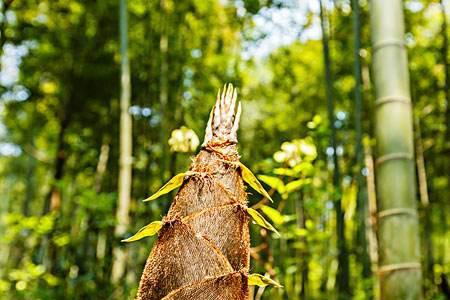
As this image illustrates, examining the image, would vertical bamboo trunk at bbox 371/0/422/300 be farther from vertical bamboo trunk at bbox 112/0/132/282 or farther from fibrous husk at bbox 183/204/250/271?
vertical bamboo trunk at bbox 112/0/132/282

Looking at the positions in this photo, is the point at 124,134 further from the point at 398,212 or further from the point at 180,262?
the point at 180,262

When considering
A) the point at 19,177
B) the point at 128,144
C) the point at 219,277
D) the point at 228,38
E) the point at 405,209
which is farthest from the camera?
the point at 19,177

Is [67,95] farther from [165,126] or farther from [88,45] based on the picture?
[165,126]

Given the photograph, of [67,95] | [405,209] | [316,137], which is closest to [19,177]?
[67,95]

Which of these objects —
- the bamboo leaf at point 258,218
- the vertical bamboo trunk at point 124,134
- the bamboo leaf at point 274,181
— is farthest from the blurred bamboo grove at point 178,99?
the bamboo leaf at point 258,218

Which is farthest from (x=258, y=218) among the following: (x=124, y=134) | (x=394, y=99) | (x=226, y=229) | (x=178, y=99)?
(x=178, y=99)

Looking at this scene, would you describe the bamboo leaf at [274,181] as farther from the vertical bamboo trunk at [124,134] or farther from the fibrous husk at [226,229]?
the vertical bamboo trunk at [124,134]

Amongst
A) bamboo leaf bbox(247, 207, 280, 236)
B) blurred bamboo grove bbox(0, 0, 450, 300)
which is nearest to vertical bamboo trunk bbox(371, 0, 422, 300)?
bamboo leaf bbox(247, 207, 280, 236)
